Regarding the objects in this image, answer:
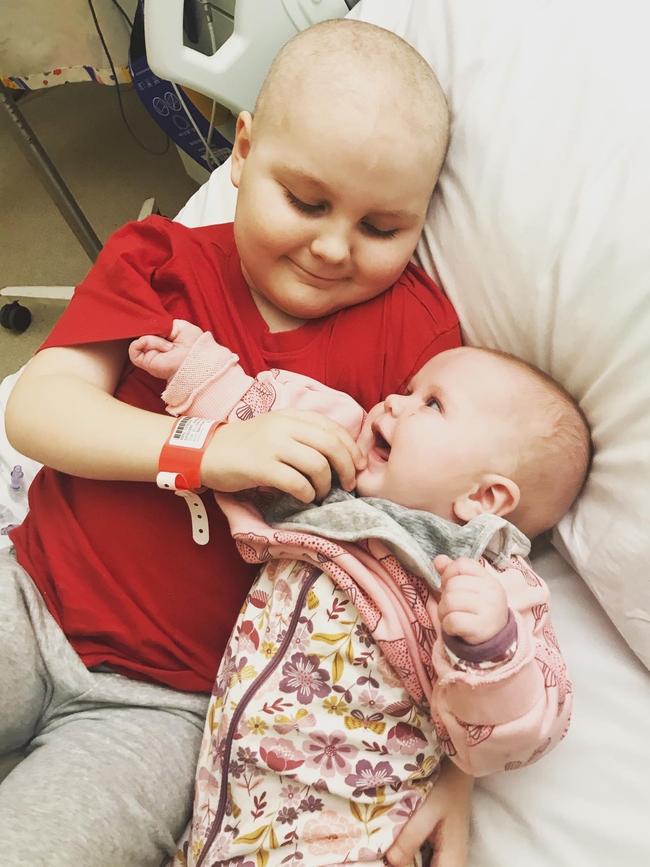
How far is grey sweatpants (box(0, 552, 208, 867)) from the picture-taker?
69 cm

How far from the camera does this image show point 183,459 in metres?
0.74

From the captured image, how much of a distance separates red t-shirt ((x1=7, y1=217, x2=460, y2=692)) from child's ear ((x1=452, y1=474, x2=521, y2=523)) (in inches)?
7.7

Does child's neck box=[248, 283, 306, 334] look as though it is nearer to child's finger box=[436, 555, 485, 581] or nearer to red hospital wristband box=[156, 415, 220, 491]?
red hospital wristband box=[156, 415, 220, 491]

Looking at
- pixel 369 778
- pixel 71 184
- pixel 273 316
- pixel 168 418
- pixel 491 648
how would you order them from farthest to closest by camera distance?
pixel 71 184 < pixel 273 316 < pixel 168 418 < pixel 369 778 < pixel 491 648

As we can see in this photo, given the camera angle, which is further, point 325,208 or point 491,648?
point 325,208

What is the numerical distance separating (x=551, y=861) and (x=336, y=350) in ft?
1.97

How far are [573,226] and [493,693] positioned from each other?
20.0 inches

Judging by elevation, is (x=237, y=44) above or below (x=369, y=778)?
above

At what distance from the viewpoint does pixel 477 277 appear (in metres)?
0.88

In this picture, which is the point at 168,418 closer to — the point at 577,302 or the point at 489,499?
the point at 489,499

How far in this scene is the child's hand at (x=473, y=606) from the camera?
58 cm

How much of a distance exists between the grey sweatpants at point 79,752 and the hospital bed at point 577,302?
34 centimetres

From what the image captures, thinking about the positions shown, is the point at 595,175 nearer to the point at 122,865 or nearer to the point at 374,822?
the point at 374,822

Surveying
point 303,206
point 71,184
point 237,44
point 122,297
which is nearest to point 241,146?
point 303,206
